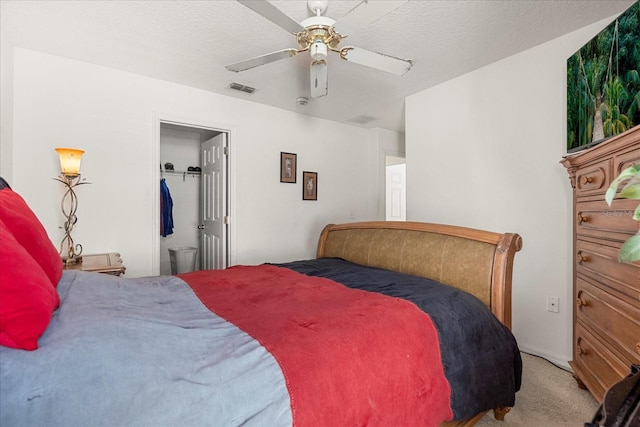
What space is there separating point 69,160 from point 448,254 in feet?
9.31

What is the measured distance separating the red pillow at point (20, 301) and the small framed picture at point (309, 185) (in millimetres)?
3405

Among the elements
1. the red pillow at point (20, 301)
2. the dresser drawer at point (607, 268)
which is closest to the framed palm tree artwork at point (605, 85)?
the dresser drawer at point (607, 268)

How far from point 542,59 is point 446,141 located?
1000 mm

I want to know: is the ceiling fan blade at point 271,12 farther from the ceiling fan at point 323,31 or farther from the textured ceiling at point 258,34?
the textured ceiling at point 258,34

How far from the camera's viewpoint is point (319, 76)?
2.00 m

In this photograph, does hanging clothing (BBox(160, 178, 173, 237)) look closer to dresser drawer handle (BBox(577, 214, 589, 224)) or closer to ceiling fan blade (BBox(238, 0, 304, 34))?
ceiling fan blade (BBox(238, 0, 304, 34))

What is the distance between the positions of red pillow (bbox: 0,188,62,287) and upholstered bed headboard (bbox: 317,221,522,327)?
188 cm

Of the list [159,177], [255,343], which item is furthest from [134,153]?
[255,343]

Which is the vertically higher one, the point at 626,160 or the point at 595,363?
the point at 626,160

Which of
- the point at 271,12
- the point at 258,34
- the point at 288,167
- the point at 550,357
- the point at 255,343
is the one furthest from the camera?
the point at 288,167

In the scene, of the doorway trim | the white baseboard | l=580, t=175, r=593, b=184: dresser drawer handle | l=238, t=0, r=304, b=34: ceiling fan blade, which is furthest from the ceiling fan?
the white baseboard

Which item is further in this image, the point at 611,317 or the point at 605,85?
the point at 605,85

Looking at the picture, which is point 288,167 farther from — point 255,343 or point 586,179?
point 255,343

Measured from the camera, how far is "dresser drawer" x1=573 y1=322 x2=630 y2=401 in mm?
1451
